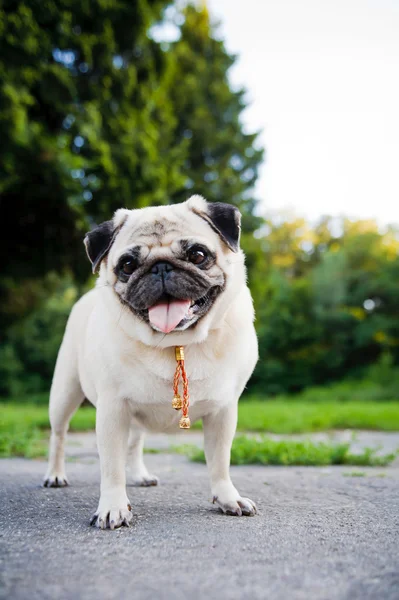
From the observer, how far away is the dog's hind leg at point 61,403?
156 inches

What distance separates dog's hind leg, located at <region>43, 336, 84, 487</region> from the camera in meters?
3.97

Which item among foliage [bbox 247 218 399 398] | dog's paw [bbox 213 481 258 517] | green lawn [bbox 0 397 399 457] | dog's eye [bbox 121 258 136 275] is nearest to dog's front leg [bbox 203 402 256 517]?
dog's paw [bbox 213 481 258 517]

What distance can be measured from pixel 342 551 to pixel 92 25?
13821 mm

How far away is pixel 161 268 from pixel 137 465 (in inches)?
80.0

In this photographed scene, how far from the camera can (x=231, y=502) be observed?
10.3 feet

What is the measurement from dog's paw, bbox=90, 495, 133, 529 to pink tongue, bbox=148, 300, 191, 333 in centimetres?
92

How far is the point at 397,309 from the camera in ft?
68.6

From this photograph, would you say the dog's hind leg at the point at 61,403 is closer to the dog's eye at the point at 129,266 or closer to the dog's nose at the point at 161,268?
the dog's eye at the point at 129,266

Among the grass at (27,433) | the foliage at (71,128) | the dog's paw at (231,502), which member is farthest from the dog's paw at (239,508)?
the foliage at (71,128)

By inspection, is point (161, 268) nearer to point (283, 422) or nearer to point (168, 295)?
point (168, 295)

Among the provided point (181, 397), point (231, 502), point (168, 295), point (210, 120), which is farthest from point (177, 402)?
point (210, 120)

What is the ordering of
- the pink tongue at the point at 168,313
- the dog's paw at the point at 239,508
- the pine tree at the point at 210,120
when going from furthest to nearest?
the pine tree at the point at 210,120
the dog's paw at the point at 239,508
the pink tongue at the point at 168,313

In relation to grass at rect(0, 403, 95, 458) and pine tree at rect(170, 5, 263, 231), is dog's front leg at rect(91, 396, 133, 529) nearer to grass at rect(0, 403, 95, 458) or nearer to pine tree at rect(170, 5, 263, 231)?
grass at rect(0, 403, 95, 458)

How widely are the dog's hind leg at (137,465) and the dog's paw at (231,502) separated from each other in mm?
1136
